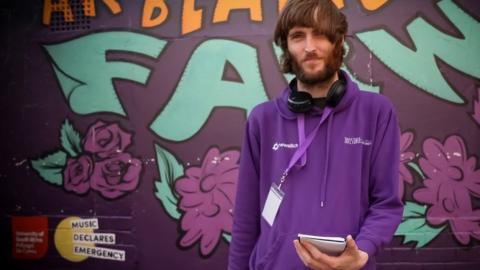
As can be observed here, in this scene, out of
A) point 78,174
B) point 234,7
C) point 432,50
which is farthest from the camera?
point 78,174

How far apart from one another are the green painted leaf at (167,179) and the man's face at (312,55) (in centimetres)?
285

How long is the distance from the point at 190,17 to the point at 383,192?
325 cm

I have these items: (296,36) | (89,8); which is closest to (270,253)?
(296,36)

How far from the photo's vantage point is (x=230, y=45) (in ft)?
13.9

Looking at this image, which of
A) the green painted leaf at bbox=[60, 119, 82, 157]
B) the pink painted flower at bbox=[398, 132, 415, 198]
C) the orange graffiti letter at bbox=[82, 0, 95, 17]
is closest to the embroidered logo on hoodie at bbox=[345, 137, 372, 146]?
the pink painted flower at bbox=[398, 132, 415, 198]

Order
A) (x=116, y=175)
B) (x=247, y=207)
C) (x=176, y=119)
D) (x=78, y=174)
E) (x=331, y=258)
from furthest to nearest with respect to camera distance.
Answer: (x=78, y=174) → (x=116, y=175) → (x=176, y=119) → (x=247, y=207) → (x=331, y=258)

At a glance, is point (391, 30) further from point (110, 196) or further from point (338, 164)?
point (110, 196)

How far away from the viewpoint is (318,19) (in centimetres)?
168

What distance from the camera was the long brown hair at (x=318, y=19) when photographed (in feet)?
5.53

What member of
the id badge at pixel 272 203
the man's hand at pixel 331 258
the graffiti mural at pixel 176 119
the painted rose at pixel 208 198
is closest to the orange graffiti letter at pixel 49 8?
the graffiti mural at pixel 176 119

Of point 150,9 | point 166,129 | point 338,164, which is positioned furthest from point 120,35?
point 338,164

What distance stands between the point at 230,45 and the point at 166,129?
1.11 metres

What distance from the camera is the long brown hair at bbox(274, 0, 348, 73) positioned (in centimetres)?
168

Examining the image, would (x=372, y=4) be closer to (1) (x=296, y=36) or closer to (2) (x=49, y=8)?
(1) (x=296, y=36)
